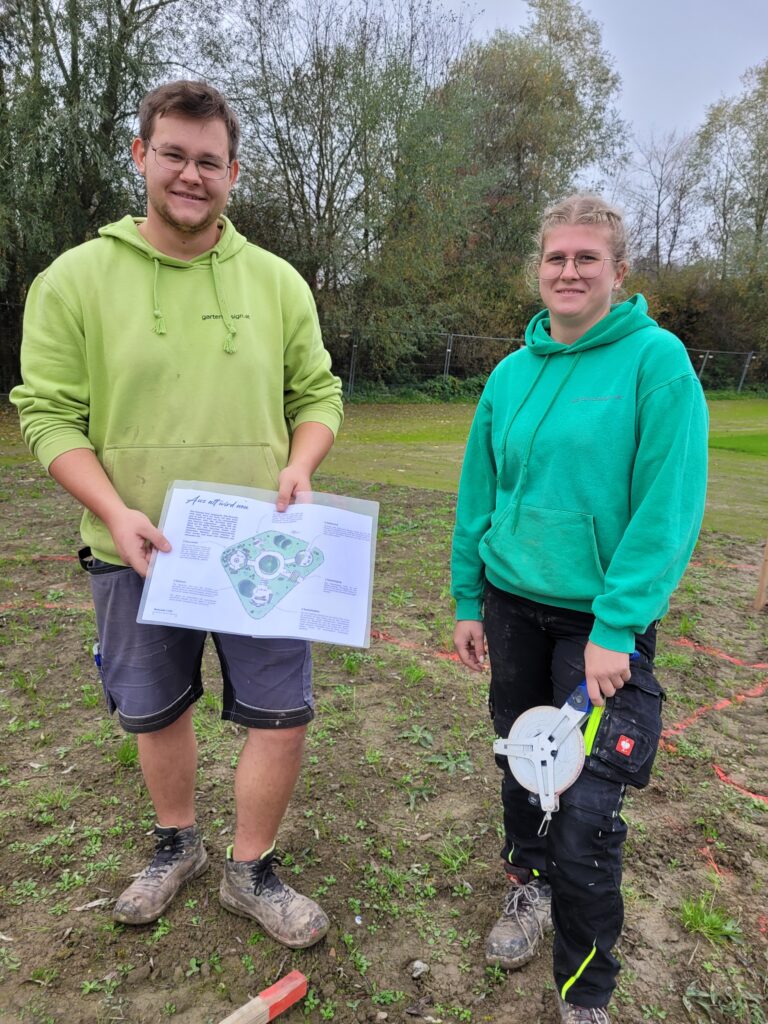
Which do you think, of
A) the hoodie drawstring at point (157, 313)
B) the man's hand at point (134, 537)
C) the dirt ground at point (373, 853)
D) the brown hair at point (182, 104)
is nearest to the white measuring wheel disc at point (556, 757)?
the dirt ground at point (373, 853)

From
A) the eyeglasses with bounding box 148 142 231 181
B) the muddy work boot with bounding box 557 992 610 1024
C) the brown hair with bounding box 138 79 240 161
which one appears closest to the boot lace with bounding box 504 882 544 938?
the muddy work boot with bounding box 557 992 610 1024

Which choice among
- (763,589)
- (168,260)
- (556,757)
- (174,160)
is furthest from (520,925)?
(763,589)

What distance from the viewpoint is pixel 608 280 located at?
1.88 m

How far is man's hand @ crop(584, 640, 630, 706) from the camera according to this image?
1.73m

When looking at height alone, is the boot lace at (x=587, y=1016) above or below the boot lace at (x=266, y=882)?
below

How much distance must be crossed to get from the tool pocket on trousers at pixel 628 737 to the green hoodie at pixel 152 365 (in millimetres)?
1080

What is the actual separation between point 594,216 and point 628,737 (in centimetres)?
129

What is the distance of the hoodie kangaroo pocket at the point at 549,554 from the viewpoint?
184 centimetres

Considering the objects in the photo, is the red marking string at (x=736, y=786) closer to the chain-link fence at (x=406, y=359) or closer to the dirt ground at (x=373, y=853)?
the dirt ground at (x=373, y=853)

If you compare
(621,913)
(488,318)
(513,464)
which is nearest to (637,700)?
(621,913)

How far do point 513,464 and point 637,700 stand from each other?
678 millimetres

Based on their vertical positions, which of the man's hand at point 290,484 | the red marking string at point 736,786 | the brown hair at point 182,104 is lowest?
the red marking string at point 736,786

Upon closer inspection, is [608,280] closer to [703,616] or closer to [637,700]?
[637,700]

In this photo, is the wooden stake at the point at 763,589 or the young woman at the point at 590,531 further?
the wooden stake at the point at 763,589
